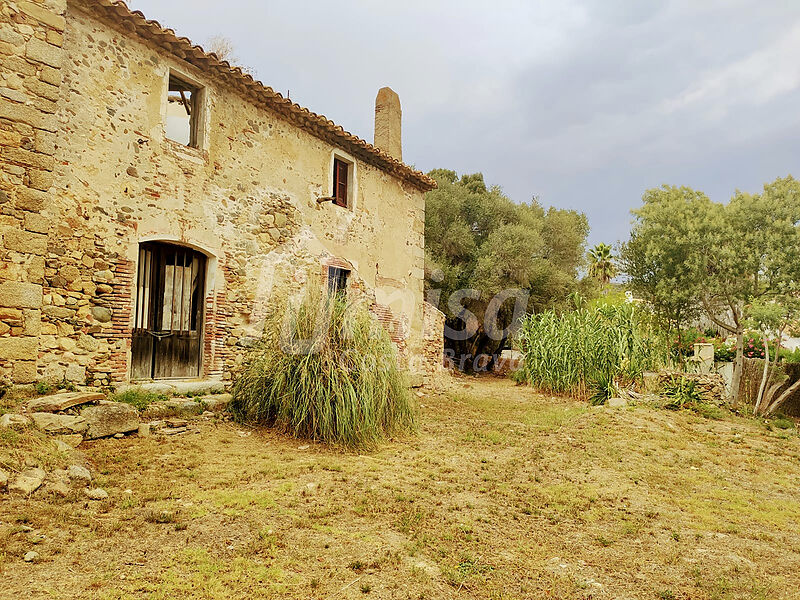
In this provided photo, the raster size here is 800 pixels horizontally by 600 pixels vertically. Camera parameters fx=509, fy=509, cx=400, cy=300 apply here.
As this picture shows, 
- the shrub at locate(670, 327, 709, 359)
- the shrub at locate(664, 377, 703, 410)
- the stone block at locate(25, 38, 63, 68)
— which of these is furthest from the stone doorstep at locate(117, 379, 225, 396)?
the shrub at locate(670, 327, 709, 359)

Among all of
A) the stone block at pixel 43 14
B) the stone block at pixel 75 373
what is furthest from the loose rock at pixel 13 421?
the stone block at pixel 43 14

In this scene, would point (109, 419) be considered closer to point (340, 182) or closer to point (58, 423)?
point (58, 423)

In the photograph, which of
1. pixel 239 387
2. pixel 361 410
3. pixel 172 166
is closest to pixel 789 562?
pixel 361 410

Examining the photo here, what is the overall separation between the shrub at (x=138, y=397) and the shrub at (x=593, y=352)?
335 inches

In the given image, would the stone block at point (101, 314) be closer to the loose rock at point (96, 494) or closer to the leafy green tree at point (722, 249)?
the loose rock at point (96, 494)

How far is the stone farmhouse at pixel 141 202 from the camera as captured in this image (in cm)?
541

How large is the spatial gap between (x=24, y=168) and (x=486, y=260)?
1433cm

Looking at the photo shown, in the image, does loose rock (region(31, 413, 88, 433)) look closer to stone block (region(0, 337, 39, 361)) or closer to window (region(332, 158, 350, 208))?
stone block (region(0, 337, 39, 361))

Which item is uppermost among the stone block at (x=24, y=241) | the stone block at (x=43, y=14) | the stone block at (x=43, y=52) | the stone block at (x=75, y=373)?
the stone block at (x=43, y=14)

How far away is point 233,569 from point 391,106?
11.9 m

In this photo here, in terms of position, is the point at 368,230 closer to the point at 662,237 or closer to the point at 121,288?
the point at 121,288

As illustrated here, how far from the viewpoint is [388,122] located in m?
12.9

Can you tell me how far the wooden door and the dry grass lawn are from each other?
47.8 inches

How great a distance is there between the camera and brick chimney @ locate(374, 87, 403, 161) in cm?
1285
